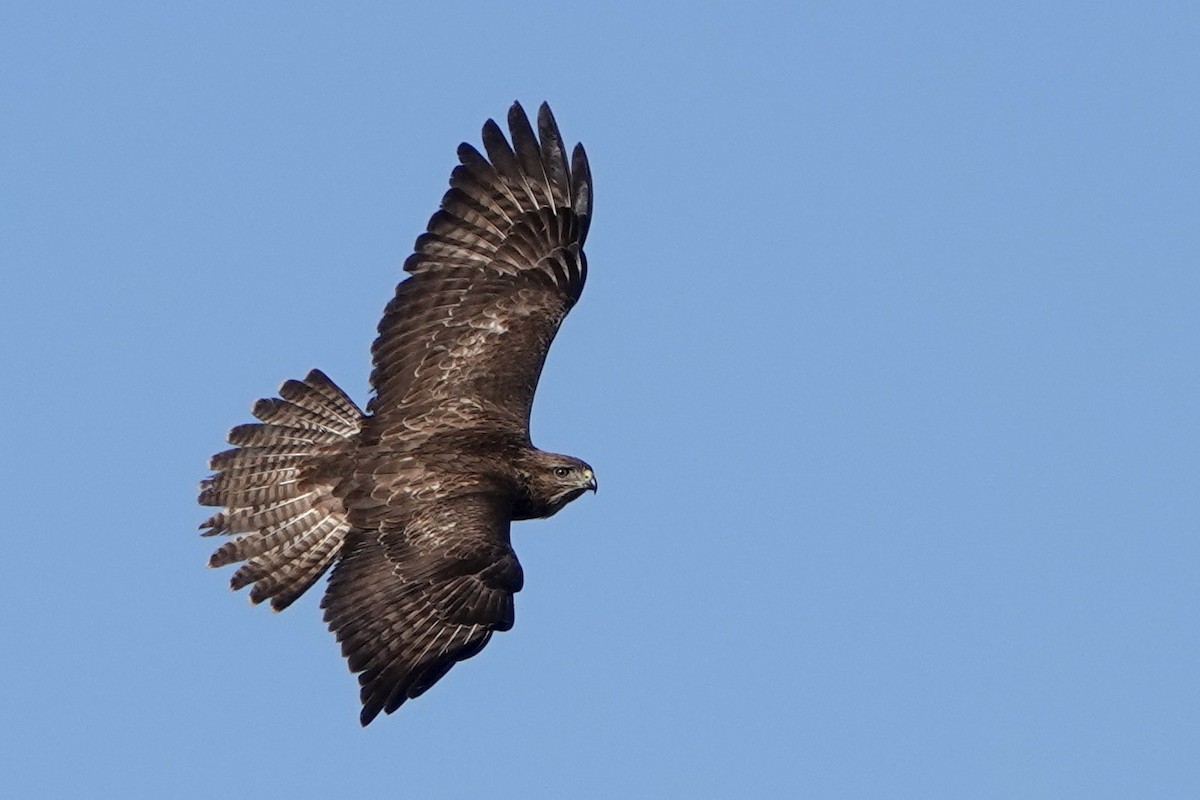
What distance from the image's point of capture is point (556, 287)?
19.8m

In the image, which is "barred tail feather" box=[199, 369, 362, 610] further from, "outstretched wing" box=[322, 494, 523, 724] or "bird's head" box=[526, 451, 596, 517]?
"bird's head" box=[526, 451, 596, 517]

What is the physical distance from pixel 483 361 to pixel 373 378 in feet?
2.94

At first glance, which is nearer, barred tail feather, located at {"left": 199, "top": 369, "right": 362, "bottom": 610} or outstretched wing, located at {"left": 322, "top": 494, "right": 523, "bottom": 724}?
outstretched wing, located at {"left": 322, "top": 494, "right": 523, "bottom": 724}

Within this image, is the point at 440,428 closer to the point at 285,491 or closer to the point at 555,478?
the point at 555,478

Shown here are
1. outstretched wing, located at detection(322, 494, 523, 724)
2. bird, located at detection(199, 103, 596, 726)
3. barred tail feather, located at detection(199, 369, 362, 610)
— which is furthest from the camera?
barred tail feather, located at detection(199, 369, 362, 610)

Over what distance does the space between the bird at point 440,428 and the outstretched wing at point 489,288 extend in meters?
0.01

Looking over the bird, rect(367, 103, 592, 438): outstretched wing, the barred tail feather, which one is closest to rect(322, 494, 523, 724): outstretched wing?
the bird

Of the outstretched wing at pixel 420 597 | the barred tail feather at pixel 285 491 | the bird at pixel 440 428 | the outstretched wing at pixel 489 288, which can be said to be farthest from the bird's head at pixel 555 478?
the barred tail feather at pixel 285 491

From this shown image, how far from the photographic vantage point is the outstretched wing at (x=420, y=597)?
17109 millimetres

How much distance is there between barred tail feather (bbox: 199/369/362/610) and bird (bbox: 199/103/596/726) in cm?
1

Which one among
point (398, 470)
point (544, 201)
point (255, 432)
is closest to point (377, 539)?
point (398, 470)

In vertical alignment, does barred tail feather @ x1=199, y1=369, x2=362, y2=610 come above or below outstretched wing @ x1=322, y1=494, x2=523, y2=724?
above

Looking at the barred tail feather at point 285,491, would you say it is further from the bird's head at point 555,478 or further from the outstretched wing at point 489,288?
the bird's head at point 555,478

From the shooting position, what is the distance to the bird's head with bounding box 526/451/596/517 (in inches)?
745
